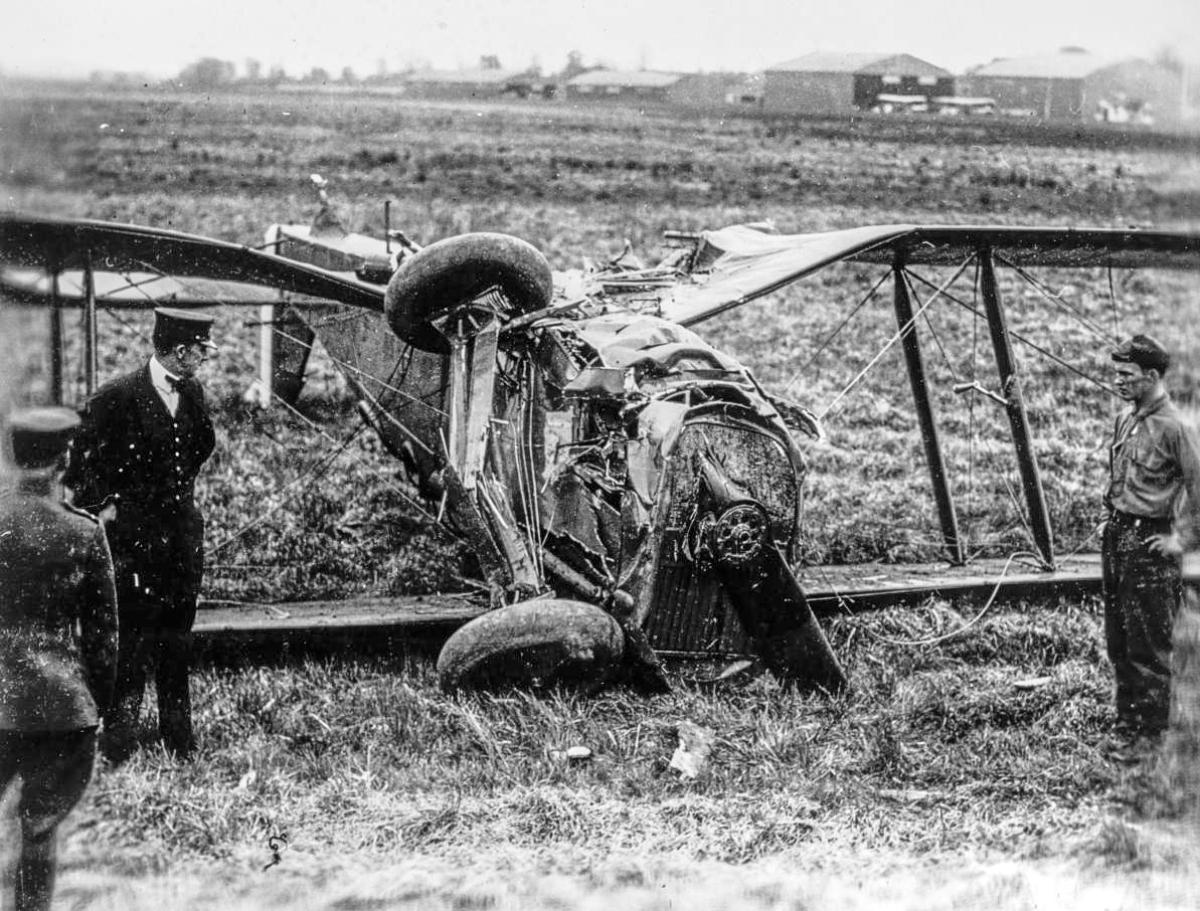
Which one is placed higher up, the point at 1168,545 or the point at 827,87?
the point at 827,87

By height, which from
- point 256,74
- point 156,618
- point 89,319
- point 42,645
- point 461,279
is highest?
point 256,74

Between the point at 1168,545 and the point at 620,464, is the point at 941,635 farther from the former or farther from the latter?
the point at 620,464

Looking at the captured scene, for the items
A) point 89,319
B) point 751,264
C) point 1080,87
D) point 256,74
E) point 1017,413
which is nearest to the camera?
point 89,319

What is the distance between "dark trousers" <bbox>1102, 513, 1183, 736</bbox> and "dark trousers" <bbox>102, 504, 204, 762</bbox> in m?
4.68

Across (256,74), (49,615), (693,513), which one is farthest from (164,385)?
(256,74)

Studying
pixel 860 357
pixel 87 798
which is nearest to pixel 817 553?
pixel 87 798

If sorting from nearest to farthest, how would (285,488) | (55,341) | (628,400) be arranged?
(628,400), (55,341), (285,488)

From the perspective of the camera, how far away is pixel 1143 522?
252 inches

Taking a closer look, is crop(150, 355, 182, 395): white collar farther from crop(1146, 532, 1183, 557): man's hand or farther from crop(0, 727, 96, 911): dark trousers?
crop(1146, 532, 1183, 557): man's hand

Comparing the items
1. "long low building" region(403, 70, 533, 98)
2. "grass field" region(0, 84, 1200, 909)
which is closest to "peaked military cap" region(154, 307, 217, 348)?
"grass field" region(0, 84, 1200, 909)

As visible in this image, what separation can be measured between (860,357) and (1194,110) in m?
12.7

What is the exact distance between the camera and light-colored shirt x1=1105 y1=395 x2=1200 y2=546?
624 cm

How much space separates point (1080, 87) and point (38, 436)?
1264 centimetres

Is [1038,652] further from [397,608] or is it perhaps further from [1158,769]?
[397,608]
